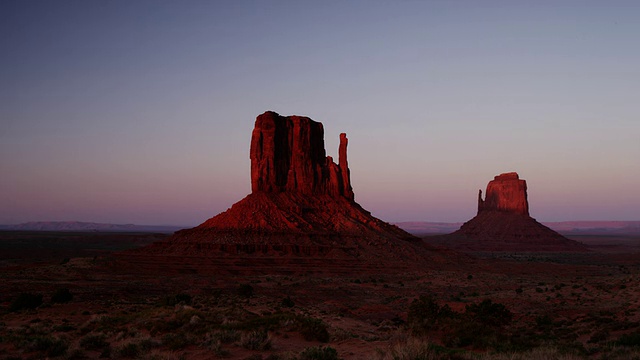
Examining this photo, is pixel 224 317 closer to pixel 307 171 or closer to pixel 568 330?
pixel 568 330

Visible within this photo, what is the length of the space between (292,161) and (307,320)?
6410 cm

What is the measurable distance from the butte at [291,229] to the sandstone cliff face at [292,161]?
16 centimetres

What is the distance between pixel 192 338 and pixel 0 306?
68.5 ft

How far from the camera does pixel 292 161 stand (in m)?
83.6

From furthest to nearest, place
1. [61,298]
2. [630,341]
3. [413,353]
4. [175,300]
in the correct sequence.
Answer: [61,298]
[175,300]
[630,341]
[413,353]

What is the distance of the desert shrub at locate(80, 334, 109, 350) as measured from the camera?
55.9 ft

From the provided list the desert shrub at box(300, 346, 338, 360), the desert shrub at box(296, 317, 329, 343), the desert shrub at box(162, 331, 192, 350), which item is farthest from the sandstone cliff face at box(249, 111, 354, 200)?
the desert shrub at box(300, 346, 338, 360)

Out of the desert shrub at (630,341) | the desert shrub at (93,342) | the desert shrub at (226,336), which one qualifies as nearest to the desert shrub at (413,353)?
the desert shrub at (226,336)

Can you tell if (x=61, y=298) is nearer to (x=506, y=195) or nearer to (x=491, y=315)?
(x=491, y=315)

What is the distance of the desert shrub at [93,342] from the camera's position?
1703 centimetres

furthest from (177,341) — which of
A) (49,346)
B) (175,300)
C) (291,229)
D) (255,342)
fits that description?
(291,229)

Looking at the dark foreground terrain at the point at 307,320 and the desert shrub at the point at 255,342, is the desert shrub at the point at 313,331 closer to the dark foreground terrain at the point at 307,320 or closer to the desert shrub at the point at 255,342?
the dark foreground terrain at the point at 307,320

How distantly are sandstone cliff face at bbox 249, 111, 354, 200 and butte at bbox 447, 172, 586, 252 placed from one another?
2067 inches

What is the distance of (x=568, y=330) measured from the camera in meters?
22.0
